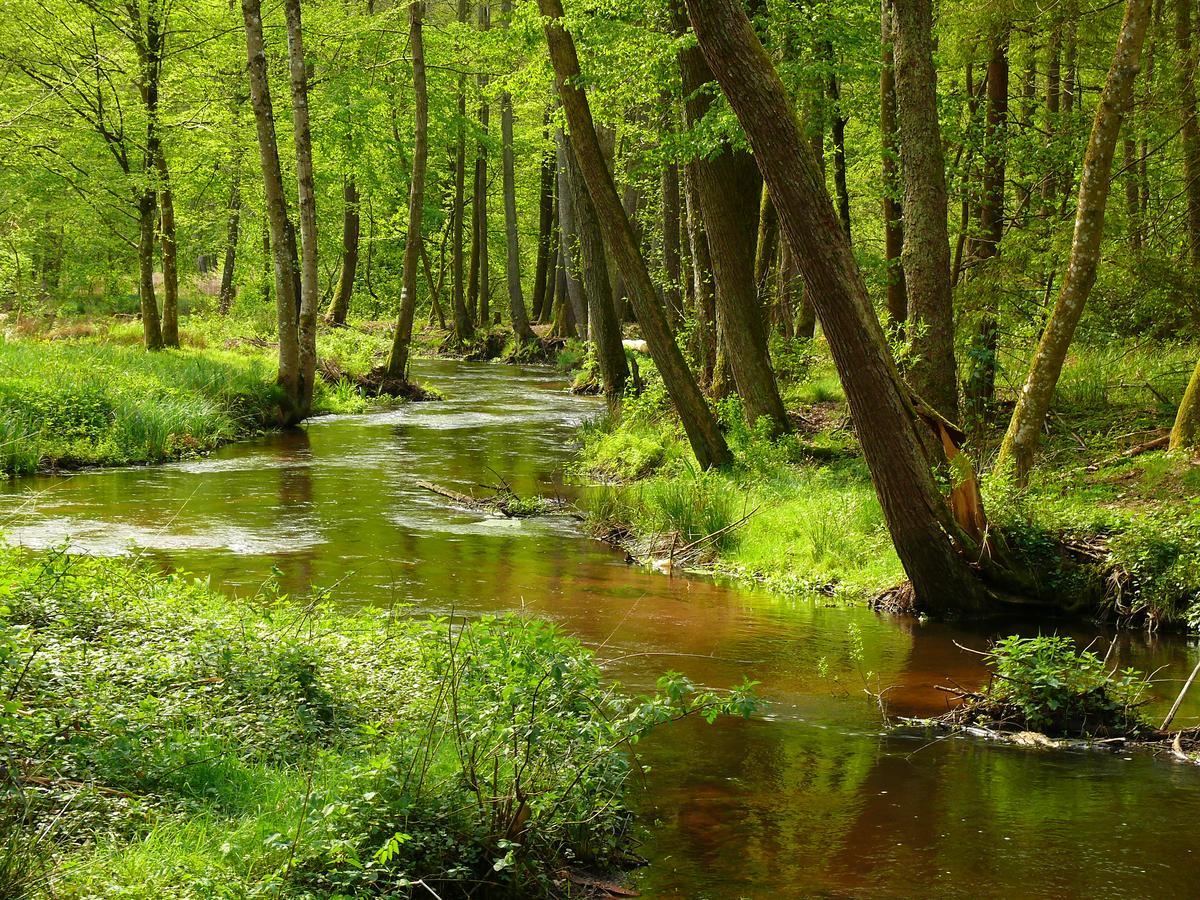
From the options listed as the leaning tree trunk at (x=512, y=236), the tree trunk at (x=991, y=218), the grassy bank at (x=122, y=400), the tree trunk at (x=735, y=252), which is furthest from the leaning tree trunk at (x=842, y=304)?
the leaning tree trunk at (x=512, y=236)

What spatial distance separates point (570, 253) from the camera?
3294cm

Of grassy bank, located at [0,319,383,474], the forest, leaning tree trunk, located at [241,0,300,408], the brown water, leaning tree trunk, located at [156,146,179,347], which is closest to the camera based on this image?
the forest

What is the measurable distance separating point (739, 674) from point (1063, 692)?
6.70 ft

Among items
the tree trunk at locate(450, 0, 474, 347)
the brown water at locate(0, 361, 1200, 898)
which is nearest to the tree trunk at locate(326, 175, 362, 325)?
the tree trunk at locate(450, 0, 474, 347)

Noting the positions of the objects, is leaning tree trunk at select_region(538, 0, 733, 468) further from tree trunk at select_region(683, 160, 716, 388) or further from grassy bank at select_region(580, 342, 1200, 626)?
tree trunk at select_region(683, 160, 716, 388)

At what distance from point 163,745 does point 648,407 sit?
12.2 m

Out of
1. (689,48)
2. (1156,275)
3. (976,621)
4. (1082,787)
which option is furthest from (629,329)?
(1082,787)

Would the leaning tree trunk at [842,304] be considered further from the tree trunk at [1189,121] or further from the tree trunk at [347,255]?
the tree trunk at [347,255]

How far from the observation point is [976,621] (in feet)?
28.6

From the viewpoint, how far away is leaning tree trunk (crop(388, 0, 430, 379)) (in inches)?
916

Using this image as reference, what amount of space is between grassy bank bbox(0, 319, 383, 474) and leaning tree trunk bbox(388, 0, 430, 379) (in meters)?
2.05

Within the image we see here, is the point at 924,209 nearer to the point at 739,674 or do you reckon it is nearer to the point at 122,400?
the point at 739,674

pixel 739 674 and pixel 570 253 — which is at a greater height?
pixel 570 253

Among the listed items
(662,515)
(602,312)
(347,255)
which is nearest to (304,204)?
(602,312)
